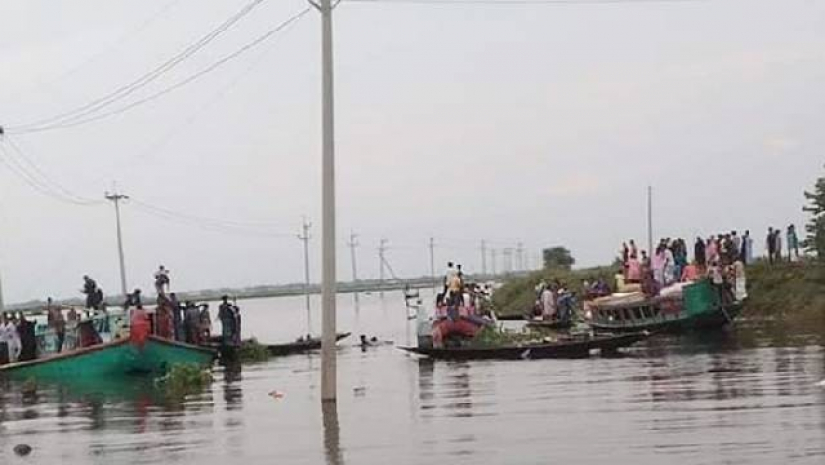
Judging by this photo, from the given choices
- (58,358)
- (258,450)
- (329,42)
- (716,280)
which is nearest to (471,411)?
(258,450)

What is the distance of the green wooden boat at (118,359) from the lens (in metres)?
32.0

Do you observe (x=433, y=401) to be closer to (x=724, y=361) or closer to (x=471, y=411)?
(x=471, y=411)

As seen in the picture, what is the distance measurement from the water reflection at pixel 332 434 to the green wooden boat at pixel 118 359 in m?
11.5

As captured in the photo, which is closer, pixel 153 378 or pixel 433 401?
pixel 433 401

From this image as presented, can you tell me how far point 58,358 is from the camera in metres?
32.8

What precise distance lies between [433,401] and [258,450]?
603 centimetres

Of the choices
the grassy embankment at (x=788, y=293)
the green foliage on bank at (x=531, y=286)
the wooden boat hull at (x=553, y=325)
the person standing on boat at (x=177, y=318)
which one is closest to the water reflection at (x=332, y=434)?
the person standing on boat at (x=177, y=318)

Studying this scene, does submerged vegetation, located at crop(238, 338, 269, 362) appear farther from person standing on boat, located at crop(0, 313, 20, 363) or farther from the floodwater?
the floodwater

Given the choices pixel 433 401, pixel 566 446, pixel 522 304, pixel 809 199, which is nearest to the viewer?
pixel 566 446

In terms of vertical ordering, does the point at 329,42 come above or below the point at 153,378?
above

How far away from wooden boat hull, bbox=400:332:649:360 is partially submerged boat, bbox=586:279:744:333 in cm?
658

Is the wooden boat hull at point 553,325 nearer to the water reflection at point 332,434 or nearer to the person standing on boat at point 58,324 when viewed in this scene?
the person standing on boat at point 58,324

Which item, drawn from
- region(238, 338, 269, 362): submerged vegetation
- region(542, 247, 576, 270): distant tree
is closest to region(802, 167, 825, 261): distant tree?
region(238, 338, 269, 362): submerged vegetation

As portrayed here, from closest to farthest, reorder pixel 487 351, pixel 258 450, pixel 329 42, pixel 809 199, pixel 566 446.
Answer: pixel 566 446 < pixel 258 450 < pixel 329 42 < pixel 487 351 < pixel 809 199
